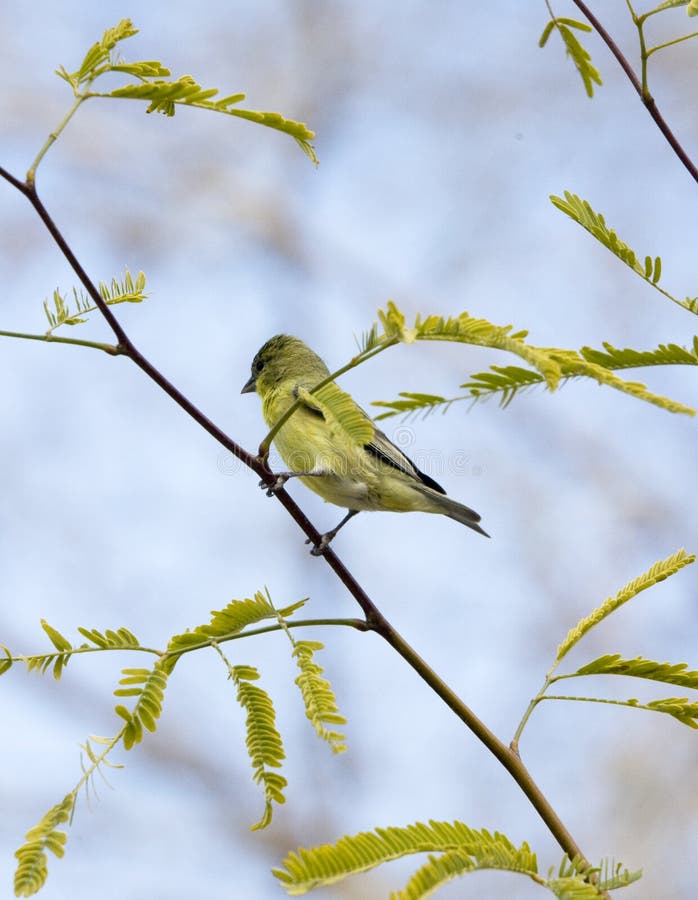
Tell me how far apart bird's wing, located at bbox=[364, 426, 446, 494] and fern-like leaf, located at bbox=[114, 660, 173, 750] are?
296cm

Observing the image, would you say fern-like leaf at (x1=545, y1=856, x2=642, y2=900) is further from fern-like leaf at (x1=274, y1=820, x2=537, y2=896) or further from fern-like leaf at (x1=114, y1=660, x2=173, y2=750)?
fern-like leaf at (x1=114, y1=660, x2=173, y2=750)

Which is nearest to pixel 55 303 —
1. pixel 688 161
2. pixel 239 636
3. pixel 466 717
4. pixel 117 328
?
pixel 117 328

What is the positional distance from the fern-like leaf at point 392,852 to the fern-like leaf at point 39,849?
397 mm

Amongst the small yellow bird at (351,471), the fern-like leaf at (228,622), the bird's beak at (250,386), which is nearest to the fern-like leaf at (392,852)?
the fern-like leaf at (228,622)

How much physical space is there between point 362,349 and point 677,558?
0.71 meters

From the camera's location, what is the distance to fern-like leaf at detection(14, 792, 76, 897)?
1.31 metres

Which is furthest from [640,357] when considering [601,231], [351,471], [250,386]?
[250,386]

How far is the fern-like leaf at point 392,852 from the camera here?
1089 mm

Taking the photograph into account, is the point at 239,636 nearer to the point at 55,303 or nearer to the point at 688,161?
the point at 55,303

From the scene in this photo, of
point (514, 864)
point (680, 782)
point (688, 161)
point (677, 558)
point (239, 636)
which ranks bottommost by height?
point (514, 864)

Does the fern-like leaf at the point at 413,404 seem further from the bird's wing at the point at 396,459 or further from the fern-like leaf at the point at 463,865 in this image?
the bird's wing at the point at 396,459

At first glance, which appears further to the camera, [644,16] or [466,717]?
[644,16]

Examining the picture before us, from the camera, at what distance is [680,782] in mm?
8688

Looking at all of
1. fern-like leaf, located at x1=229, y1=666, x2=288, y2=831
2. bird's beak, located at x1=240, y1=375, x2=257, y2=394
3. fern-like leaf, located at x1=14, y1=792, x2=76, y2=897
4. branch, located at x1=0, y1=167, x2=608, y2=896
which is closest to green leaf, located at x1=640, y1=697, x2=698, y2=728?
branch, located at x1=0, y1=167, x2=608, y2=896
